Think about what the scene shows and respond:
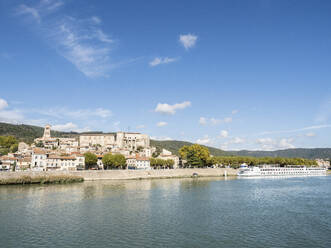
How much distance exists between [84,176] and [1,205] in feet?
99.6

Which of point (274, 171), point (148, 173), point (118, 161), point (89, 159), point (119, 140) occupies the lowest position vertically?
point (274, 171)

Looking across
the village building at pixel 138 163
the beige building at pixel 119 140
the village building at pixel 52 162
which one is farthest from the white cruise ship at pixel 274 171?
the beige building at pixel 119 140

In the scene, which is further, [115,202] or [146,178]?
[146,178]

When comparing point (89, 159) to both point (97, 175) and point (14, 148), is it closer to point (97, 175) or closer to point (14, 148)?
point (97, 175)

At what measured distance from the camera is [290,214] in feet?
87.1

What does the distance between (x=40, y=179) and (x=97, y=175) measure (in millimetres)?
12702

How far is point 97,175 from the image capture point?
6197 cm

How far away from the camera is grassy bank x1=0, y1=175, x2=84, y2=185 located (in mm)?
49784

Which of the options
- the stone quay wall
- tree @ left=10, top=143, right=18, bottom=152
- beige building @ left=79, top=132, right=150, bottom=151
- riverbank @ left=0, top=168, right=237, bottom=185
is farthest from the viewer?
beige building @ left=79, top=132, right=150, bottom=151

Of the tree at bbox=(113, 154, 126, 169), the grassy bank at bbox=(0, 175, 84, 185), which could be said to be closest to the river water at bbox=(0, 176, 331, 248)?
the grassy bank at bbox=(0, 175, 84, 185)

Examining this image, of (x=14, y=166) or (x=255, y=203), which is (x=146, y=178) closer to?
(x=14, y=166)

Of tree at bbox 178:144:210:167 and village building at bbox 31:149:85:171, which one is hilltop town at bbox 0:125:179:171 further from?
tree at bbox 178:144:210:167

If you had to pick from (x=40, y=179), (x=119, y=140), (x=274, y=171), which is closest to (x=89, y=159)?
(x=40, y=179)

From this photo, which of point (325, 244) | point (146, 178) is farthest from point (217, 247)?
point (146, 178)
